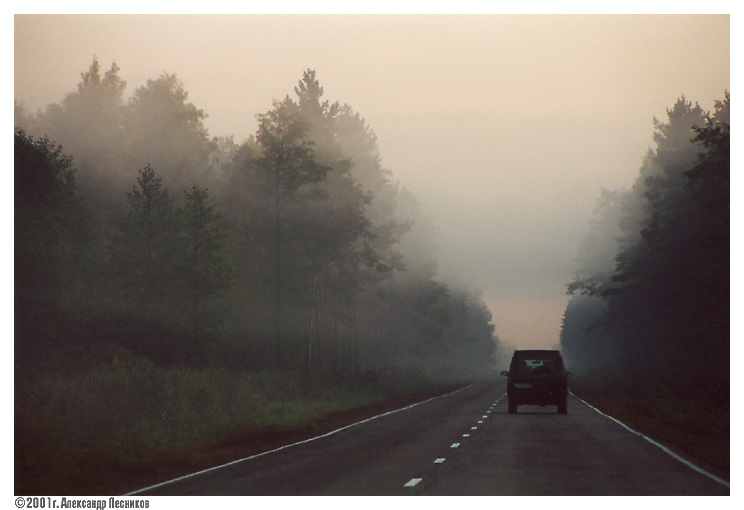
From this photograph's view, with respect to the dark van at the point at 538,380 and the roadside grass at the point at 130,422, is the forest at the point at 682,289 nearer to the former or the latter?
the dark van at the point at 538,380

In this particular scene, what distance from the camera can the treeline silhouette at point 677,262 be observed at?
46969 mm

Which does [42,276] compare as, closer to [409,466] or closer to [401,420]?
[401,420]

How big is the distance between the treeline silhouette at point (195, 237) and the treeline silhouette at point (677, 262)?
18.4 metres

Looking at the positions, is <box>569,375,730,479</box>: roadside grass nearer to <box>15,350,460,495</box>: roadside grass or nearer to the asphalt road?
the asphalt road

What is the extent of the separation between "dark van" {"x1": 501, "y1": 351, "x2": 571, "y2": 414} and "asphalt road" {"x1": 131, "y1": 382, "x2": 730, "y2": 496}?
7.92 m

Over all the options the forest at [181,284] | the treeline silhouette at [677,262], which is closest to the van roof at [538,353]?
the treeline silhouette at [677,262]

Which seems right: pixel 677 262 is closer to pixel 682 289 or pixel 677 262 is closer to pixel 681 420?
pixel 682 289

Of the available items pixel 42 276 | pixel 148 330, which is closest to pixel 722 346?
pixel 148 330

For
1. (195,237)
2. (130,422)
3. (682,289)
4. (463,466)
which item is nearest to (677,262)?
(682,289)

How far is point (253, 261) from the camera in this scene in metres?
62.9

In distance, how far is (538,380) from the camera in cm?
3869

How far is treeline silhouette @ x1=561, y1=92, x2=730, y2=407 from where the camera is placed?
1849 inches

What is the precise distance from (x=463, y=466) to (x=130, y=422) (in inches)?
429

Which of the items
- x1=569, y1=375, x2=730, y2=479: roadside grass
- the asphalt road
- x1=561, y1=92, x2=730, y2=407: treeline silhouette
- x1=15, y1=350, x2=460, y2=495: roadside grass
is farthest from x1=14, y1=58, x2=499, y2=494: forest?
x1=561, y1=92, x2=730, y2=407: treeline silhouette
